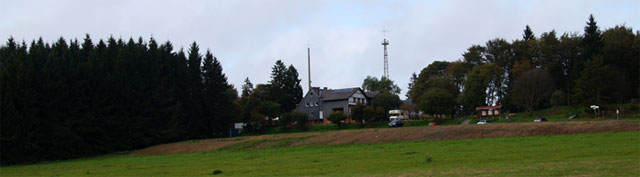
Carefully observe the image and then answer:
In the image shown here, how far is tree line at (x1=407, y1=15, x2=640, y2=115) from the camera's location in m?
78.1

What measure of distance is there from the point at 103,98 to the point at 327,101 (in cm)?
5968

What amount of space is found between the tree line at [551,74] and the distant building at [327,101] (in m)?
14.8

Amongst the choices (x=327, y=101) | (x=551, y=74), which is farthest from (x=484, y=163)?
(x=327, y=101)

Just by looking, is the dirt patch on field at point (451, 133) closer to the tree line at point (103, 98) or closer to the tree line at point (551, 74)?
the tree line at point (103, 98)

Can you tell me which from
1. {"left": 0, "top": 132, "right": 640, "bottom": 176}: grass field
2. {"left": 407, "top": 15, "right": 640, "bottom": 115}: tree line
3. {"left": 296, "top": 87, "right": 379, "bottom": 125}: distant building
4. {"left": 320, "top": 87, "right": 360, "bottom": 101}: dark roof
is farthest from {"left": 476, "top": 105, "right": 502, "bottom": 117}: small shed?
{"left": 0, "top": 132, "right": 640, "bottom": 176}: grass field

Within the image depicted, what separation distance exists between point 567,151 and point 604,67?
5960 cm

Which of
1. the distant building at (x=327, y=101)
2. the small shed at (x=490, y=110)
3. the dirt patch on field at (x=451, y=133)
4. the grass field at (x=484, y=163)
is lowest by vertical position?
the grass field at (x=484, y=163)

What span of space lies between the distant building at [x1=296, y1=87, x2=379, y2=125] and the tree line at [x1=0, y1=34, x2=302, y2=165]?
94.8 feet

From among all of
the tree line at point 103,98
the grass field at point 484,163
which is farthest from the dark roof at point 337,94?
the grass field at point 484,163

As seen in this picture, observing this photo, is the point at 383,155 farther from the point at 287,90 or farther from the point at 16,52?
the point at 287,90

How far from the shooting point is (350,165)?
2664 cm

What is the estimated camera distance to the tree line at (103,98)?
173 feet

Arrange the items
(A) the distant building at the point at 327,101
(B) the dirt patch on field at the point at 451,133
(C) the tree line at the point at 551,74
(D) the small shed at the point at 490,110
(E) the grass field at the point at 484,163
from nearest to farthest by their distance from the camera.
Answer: (E) the grass field at the point at 484,163 < (B) the dirt patch on field at the point at 451,133 < (C) the tree line at the point at 551,74 < (D) the small shed at the point at 490,110 < (A) the distant building at the point at 327,101

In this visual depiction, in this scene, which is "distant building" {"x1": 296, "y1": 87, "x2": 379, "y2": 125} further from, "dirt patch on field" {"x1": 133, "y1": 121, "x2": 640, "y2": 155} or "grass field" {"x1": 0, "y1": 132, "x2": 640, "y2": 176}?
"grass field" {"x1": 0, "y1": 132, "x2": 640, "y2": 176}
